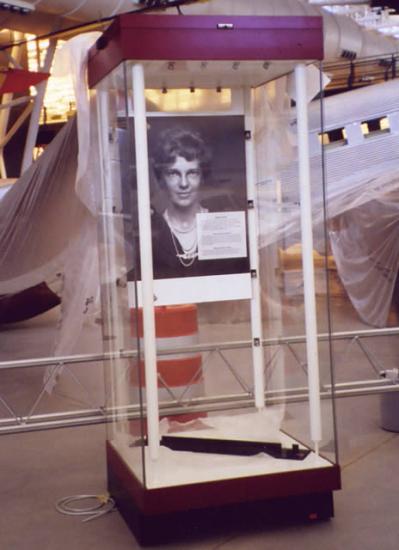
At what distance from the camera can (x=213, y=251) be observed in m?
4.95

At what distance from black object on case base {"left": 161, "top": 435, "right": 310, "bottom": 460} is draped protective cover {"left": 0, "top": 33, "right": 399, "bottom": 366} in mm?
1229

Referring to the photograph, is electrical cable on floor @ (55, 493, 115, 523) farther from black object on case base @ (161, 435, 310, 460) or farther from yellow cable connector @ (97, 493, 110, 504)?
black object on case base @ (161, 435, 310, 460)

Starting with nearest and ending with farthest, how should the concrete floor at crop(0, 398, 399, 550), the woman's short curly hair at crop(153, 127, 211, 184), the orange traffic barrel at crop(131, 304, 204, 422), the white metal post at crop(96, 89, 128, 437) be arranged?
the concrete floor at crop(0, 398, 399, 550) → the woman's short curly hair at crop(153, 127, 211, 184) → the white metal post at crop(96, 89, 128, 437) → the orange traffic barrel at crop(131, 304, 204, 422)

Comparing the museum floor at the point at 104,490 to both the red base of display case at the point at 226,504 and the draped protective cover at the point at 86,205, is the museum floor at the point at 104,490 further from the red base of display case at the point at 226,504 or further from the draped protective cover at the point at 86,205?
the draped protective cover at the point at 86,205

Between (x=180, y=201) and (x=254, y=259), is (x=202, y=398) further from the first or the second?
(x=180, y=201)

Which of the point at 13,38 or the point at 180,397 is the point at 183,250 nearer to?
the point at 180,397

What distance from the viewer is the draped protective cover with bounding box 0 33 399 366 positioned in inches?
201

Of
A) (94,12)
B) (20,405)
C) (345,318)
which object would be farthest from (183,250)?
(94,12)

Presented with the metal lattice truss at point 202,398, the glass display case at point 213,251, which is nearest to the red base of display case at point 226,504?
the glass display case at point 213,251

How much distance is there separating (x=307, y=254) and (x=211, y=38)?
1.31 metres

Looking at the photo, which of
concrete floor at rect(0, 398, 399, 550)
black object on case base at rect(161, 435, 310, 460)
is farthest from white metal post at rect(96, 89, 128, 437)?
concrete floor at rect(0, 398, 399, 550)

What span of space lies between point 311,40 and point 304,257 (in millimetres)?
1205

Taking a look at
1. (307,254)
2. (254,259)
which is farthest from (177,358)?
(307,254)

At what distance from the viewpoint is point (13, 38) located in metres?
22.3
